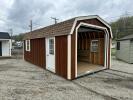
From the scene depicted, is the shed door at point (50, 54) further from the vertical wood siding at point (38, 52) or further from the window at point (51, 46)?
the vertical wood siding at point (38, 52)

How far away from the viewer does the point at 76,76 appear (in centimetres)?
820

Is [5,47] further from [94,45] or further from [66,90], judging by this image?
[66,90]

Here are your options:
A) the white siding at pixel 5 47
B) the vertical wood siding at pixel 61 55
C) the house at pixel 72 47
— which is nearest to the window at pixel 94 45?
the house at pixel 72 47

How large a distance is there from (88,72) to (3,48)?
15.5 m

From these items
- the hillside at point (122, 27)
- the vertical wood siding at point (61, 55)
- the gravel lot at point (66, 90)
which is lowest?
the gravel lot at point (66, 90)

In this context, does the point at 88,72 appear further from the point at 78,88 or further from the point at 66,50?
the point at 78,88

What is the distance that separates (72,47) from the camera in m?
7.88

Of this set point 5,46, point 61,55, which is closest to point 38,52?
point 61,55

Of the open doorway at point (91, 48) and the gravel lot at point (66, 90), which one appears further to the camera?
the open doorway at point (91, 48)

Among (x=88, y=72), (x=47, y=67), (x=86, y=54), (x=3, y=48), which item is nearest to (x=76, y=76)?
(x=88, y=72)

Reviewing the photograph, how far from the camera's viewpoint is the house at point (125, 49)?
1470 cm

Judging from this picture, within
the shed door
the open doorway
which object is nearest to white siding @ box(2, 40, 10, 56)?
the open doorway

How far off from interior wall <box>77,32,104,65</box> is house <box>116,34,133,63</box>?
3967mm

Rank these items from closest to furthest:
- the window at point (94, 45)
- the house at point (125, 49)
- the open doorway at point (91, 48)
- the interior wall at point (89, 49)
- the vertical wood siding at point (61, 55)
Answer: the vertical wood siding at point (61, 55) < the open doorway at point (91, 48) < the interior wall at point (89, 49) < the window at point (94, 45) < the house at point (125, 49)
